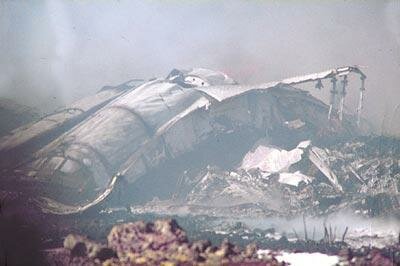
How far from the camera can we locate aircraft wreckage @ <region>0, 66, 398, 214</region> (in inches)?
601

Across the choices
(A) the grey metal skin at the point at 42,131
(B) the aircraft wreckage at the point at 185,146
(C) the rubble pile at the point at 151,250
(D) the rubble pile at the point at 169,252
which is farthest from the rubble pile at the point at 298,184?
(A) the grey metal skin at the point at 42,131

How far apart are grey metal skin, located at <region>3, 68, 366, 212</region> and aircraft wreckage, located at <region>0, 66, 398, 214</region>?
43mm

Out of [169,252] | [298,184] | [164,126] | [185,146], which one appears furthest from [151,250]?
[185,146]

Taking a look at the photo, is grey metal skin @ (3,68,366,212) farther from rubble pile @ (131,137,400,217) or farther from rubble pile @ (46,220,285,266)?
rubble pile @ (46,220,285,266)

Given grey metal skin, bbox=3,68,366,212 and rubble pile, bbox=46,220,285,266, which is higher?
grey metal skin, bbox=3,68,366,212

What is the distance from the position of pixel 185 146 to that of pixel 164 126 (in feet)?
4.49

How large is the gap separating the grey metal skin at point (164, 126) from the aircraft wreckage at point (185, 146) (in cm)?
4

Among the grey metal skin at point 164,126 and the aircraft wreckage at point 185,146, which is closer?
the aircraft wreckage at point 185,146

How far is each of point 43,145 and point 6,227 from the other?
486 centimetres

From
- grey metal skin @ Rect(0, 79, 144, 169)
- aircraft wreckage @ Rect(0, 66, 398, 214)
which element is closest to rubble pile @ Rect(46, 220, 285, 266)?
aircraft wreckage @ Rect(0, 66, 398, 214)

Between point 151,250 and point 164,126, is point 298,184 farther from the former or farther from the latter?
point 151,250

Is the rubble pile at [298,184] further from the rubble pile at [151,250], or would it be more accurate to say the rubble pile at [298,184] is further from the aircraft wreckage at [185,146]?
the rubble pile at [151,250]

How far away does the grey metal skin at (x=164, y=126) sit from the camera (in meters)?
15.4

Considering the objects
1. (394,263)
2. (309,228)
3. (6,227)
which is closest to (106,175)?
(6,227)
